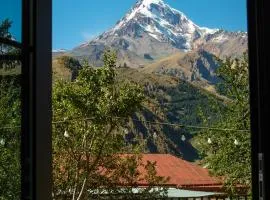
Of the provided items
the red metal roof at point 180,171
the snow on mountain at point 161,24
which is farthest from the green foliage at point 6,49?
the snow on mountain at point 161,24

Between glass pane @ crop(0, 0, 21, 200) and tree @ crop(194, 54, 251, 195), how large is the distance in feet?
23.2

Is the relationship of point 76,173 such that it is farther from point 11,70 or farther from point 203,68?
point 203,68

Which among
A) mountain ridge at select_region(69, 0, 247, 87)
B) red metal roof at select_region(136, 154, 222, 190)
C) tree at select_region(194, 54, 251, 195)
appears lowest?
red metal roof at select_region(136, 154, 222, 190)

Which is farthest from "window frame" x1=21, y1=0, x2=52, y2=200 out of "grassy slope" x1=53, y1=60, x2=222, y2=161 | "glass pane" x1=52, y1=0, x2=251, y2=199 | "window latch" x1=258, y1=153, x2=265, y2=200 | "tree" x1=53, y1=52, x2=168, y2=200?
"grassy slope" x1=53, y1=60, x2=222, y2=161

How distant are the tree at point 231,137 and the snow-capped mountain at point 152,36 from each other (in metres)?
10.5

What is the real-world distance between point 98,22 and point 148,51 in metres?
6.32

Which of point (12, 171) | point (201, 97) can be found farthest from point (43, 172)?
point (201, 97)

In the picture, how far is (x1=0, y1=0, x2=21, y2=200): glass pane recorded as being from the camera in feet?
2.20

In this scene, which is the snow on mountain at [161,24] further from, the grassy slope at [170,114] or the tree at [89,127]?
the tree at [89,127]

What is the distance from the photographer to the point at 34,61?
0.70 m

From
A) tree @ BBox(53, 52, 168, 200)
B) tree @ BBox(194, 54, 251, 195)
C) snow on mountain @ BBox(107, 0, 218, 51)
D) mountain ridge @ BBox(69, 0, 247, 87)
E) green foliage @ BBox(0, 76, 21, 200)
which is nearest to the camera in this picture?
green foliage @ BBox(0, 76, 21, 200)

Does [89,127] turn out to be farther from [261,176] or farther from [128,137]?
[261,176]

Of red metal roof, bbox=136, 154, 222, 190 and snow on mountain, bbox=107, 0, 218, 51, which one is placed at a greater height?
snow on mountain, bbox=107, 0, 218, 51

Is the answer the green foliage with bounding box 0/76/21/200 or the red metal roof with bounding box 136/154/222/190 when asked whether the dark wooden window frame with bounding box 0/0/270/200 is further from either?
the red metal roof with bounding box 136/154/222/190
